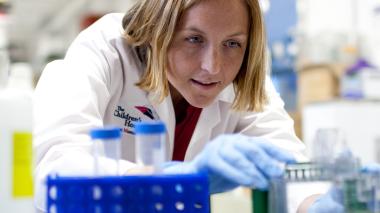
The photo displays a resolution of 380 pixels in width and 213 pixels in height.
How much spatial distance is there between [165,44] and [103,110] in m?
0.22

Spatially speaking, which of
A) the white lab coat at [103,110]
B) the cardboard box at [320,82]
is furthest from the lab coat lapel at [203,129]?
the cardboard box at [320,82]

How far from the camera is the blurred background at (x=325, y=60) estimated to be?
3.46 m

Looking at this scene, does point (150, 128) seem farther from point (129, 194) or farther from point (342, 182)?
point (342, 182)

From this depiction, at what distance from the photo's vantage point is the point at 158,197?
76 cm

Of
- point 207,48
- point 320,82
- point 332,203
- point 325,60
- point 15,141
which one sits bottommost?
point 332,203

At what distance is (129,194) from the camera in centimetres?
76

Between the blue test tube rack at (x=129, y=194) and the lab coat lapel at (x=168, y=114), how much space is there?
733 mm

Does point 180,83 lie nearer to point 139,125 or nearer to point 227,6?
point 227,6

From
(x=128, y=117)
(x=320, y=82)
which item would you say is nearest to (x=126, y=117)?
(x=128, y=117)

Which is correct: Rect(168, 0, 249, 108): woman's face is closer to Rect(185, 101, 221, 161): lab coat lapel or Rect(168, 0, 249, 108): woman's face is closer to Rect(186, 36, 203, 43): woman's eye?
Rect(186, 36, 203, 43): woman's eye

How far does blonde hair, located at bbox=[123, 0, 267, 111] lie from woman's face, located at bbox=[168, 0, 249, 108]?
2cm

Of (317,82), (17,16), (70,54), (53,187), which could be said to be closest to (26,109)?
(53,187)

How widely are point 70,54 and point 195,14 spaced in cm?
33

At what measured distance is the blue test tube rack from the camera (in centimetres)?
74
